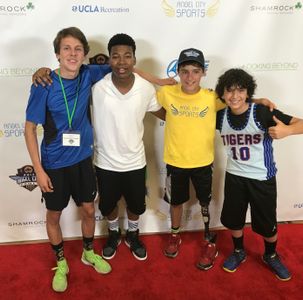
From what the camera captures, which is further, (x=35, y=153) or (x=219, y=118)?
(x=219, y=118)

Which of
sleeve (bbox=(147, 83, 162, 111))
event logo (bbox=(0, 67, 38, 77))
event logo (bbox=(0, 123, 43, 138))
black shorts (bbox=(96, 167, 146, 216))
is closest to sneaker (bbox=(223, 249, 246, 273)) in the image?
black shorts (bbox=(96, 167, 146, 216))

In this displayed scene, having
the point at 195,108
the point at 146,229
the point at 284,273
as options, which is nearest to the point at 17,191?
the point at 146,229

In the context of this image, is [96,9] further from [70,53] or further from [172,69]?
[172,69]

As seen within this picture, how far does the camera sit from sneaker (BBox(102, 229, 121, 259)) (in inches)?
86.7

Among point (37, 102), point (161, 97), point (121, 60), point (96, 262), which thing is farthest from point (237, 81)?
point (96, 262)

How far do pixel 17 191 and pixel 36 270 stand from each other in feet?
1.74

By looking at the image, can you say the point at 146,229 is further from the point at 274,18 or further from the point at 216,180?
the point at 274,18

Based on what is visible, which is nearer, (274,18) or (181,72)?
(181,72)

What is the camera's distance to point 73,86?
1.76 meters

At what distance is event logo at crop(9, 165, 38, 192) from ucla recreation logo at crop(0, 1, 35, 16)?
93cm

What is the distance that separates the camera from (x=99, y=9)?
1.98m

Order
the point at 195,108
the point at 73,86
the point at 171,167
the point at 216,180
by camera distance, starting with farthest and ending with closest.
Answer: the point at 216,180 < the point at 171,167 < the point at 195,108 < the point at 73,86

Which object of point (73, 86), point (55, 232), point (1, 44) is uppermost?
point (1, 44)

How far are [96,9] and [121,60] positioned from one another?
0.44 metres
